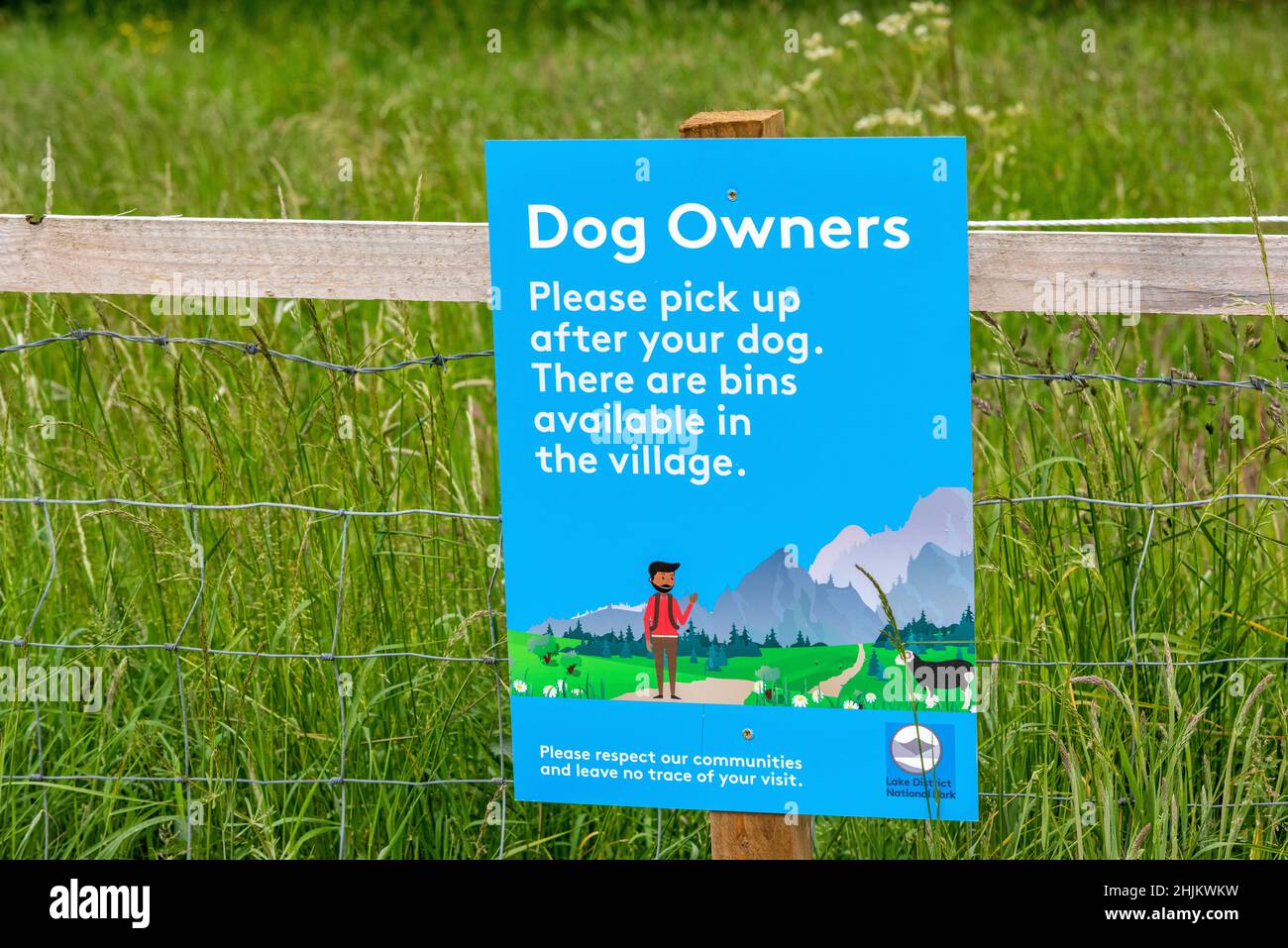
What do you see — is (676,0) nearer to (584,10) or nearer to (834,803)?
(584,10)

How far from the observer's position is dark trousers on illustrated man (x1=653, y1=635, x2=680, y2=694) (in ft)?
7.68

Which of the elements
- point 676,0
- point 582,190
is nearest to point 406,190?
point 582,190

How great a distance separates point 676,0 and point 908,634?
10424 mm

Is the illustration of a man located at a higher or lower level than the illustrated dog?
higher

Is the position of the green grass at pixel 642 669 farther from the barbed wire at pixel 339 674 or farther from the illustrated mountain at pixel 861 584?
the barbed wire at pixel 339 674

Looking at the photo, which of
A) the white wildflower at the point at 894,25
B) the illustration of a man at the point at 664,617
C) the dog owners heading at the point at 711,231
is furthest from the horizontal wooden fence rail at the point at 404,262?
the white wildflower at the point at 894,25

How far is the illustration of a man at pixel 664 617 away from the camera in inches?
91.6

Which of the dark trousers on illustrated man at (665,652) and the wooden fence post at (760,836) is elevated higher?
the dark trousers on illustrated man at (665,652)

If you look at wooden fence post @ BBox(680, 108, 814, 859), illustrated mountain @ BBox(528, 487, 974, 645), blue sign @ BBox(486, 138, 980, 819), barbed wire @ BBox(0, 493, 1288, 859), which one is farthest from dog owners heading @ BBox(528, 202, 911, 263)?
barbed wire @ BBox(0, 493, 1288, 859)

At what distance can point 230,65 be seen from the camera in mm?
9727

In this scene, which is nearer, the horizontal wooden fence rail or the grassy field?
the horizontal wooden fence rail

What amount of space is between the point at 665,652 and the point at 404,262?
852mm

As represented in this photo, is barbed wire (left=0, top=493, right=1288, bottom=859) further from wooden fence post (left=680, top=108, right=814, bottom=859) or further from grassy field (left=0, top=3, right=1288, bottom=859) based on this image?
wooden fence post (left=680, top=108, right=814, bottom=859)

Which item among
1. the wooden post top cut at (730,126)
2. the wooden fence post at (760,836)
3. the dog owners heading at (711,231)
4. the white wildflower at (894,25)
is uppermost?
the white wildflower at (894,25)
